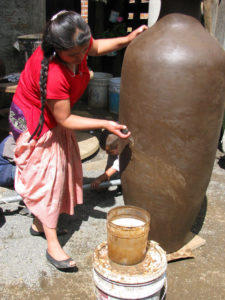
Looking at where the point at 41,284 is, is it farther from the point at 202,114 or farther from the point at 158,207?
the point at 202,114

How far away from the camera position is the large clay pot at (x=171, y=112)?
1754 mm

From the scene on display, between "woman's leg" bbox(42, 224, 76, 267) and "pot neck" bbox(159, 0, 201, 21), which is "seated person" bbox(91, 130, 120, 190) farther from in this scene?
"pot neck" bbox(159, 0, 201, 21)

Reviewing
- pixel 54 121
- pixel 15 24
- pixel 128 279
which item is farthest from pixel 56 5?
pixel 128 279

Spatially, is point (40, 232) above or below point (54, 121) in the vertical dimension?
below

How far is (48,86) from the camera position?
1.74 meters

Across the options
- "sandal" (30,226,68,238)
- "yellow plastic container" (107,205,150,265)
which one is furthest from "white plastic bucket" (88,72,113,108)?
"yellow plastic container" (107,205,150,265)

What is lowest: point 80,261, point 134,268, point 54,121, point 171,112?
point 80,261

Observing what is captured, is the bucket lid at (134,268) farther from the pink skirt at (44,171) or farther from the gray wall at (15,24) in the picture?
the gray wall at (15,24)

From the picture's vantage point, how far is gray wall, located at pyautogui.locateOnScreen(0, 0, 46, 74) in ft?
14.0

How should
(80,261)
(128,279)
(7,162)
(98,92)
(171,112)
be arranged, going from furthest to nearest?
(98,92), (7,162), (80,261), (171,112), (128,279)

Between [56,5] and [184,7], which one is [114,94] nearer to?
[56,5]

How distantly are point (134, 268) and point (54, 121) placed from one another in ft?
3.26

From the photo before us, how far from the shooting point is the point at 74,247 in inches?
92.0

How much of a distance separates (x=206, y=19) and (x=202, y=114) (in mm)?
1961
